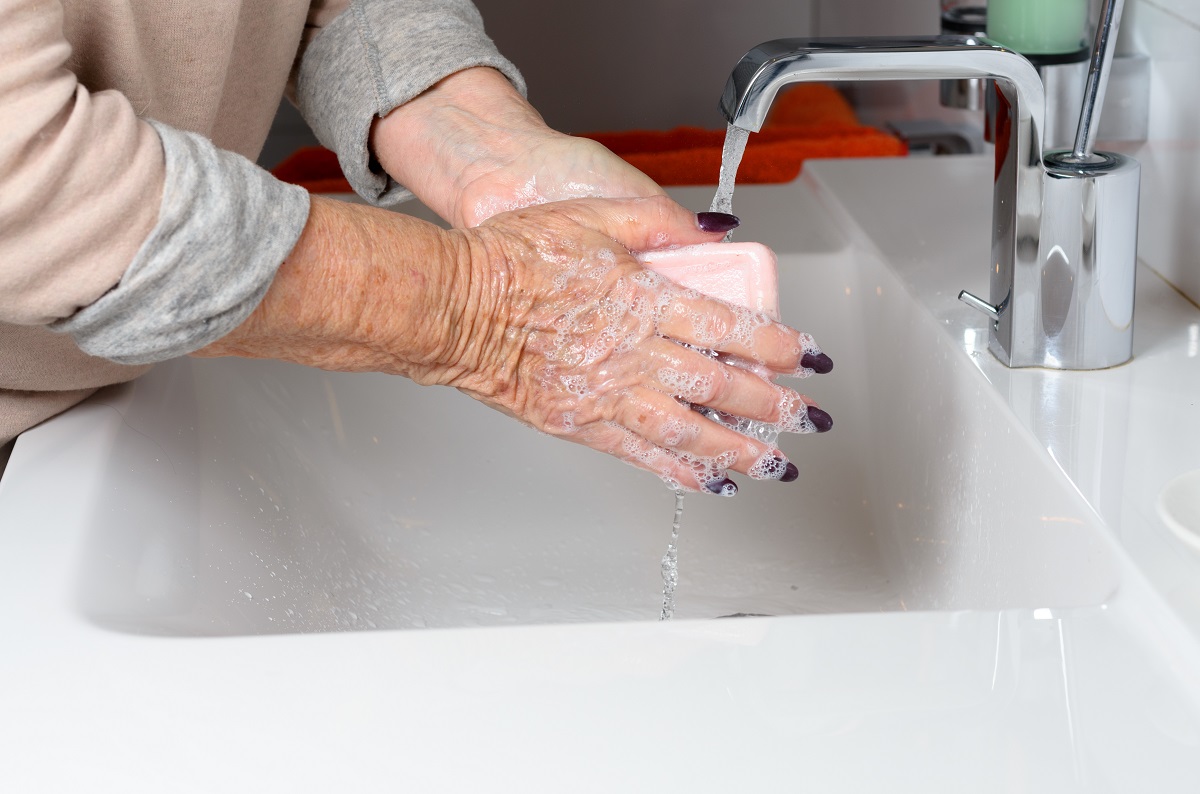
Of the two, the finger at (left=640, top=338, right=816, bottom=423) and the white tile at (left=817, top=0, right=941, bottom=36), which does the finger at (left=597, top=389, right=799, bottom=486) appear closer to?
the finger at (left=640, top=338, right=816, bottom=423)

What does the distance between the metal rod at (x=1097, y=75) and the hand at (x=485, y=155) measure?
24 centimetres

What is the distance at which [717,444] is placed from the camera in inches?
24.5

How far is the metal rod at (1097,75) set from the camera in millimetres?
603

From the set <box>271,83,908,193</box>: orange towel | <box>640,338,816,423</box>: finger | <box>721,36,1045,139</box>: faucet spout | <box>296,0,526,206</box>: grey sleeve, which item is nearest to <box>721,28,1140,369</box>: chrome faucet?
<box>721,36,1045,139</box>: faucet spout

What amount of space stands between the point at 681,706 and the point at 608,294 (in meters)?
0.24

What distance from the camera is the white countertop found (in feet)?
1.28

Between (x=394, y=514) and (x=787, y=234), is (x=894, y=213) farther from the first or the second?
(x=394, y=514)

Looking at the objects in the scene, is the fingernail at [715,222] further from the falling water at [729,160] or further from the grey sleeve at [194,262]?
the grey sleeve at [194,262]

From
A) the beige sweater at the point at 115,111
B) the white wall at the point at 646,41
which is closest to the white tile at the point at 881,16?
the white wall at the point at 646,41

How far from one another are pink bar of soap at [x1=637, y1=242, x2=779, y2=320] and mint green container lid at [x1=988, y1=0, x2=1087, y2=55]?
0.30m

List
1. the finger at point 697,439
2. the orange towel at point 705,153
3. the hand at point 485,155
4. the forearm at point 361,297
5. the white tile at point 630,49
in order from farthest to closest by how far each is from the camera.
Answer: the white tile at point 630,49 → the orange towel at point 705,153 → the hand at point 485,155 → the finger at point 697,439 → the forearm at point 361,297

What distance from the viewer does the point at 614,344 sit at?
60 cm

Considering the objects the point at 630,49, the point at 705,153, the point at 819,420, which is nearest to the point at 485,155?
the point at 819,420

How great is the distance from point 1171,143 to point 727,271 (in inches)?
13.5
